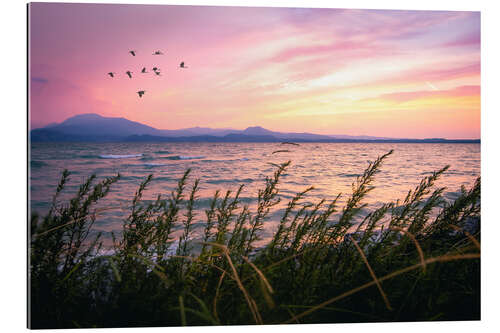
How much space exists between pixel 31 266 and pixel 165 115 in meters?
2.39

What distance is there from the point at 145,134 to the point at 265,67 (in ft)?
6.80

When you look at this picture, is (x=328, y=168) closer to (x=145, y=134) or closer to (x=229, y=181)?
(x=145, y=134)

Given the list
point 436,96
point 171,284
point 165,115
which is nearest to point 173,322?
point 171,284

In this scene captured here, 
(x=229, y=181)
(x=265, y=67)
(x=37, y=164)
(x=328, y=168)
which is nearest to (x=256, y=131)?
(x=265, y=67)

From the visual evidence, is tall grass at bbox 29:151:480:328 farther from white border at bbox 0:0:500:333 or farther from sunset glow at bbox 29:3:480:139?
sunset glow at bbox 29:3:480:139

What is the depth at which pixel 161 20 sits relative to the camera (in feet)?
9.58

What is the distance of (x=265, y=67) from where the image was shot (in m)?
3.58

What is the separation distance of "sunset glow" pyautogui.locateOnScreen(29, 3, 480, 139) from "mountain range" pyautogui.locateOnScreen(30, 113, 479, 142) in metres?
0.13

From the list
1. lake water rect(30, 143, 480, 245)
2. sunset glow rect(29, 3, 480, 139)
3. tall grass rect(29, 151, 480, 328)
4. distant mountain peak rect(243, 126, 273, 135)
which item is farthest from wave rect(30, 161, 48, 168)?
distant mountain peak rect(243, 126, 273, 135)

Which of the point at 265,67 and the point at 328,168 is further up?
the point at 265,67

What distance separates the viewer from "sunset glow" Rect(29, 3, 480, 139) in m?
2.90

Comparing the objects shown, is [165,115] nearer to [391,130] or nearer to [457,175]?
[391,130]
